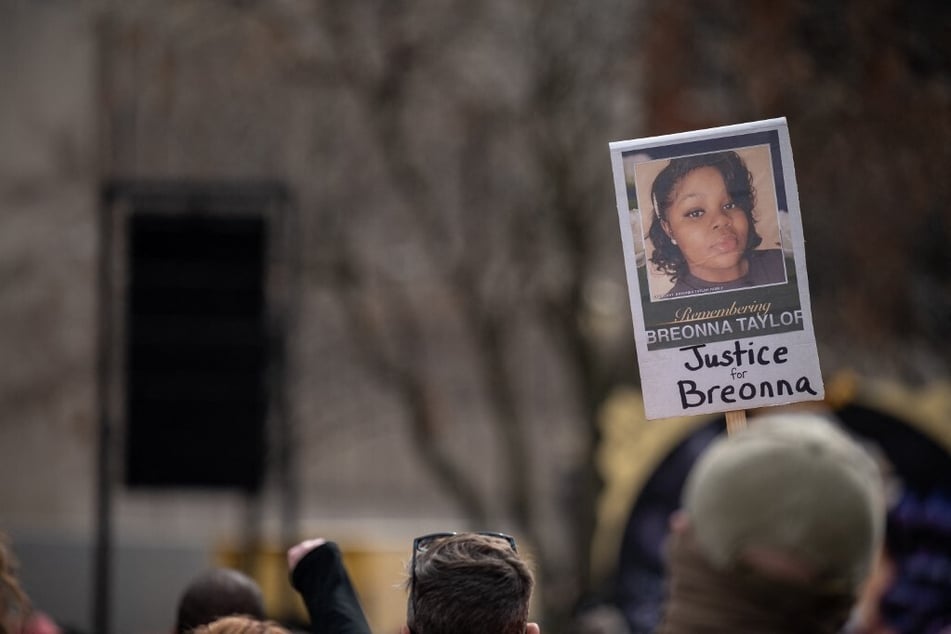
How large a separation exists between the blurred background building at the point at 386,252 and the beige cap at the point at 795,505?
19.2 ft

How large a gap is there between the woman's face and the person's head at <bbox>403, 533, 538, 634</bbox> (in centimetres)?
77

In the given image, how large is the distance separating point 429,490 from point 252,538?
7.87 m

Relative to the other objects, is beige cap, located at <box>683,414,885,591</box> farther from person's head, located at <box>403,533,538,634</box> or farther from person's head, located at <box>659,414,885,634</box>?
person's head, located at <box>403,533,538,634</box>

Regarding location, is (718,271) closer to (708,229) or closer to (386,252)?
(708,229)

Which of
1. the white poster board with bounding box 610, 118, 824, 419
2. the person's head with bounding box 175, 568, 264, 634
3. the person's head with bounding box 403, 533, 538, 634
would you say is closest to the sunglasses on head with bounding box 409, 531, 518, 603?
the person's head with bounding box 403, 533, 538, 634

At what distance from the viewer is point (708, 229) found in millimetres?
3004

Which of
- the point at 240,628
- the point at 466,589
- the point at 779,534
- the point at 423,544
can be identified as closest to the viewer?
the point at 779,534

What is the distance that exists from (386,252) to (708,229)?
1010cm

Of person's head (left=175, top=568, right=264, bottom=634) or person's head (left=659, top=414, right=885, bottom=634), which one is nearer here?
person's head (left=659, top=414, right=885, bottom=634)

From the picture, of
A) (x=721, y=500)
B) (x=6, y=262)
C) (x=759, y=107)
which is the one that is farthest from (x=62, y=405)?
(x=721, y=500)

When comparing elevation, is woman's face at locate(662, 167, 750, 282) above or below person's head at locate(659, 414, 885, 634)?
above

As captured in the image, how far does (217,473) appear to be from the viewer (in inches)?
321

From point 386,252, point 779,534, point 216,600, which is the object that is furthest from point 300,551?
point 386,252

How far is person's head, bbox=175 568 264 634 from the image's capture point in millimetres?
3697
